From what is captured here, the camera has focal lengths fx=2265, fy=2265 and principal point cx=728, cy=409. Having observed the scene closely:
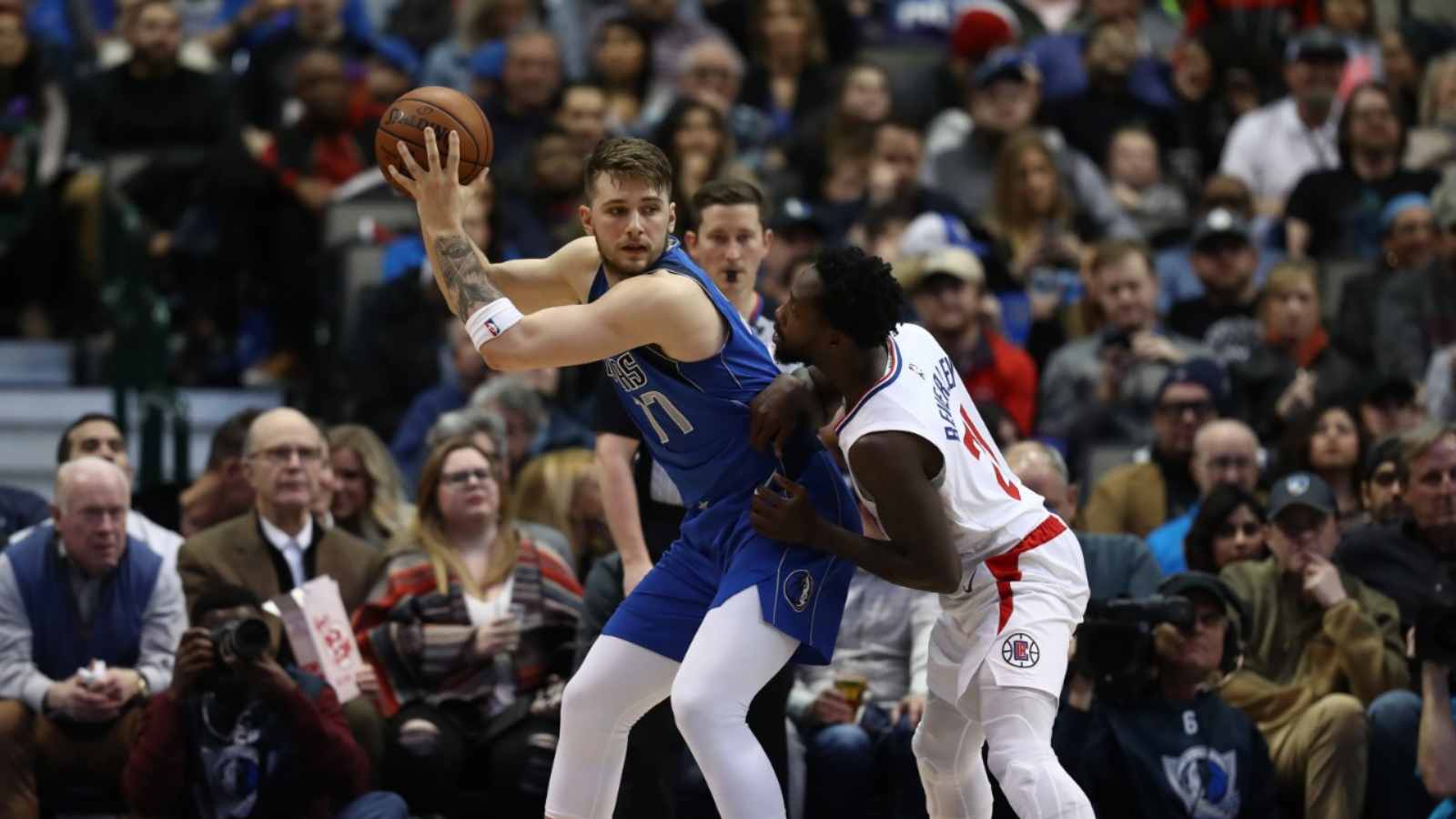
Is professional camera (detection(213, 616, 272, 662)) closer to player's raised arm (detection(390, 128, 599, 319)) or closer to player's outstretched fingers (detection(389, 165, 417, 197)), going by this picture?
player's raised arm (detection(390, 128, 599, 319))

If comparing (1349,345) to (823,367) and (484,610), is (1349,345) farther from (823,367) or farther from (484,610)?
(823,367)

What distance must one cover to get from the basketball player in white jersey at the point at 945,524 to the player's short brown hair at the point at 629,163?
50cm

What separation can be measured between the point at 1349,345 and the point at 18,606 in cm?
649

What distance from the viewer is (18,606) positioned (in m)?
8.15

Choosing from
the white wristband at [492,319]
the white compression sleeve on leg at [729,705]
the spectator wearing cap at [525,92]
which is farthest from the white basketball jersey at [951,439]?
the spectator wearing cap at [525,92]

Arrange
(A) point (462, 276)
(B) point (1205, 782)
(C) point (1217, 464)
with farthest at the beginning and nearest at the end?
(C) point (1217, 464) < (B) point (1205, 782) < (A) point (462, 276)

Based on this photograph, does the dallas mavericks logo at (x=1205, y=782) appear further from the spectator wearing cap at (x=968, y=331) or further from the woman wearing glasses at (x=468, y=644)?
the spectator wearing cap at (x=968, y=331)

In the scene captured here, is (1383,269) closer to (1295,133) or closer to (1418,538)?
(1295,133)

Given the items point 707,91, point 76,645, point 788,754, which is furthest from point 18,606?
point 707,91

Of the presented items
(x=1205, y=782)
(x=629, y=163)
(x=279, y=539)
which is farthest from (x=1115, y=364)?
(x=629, y=163)

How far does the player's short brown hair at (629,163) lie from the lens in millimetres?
6102

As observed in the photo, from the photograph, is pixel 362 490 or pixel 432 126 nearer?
pixel 432 126

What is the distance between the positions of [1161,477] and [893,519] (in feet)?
13.2

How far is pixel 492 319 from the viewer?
19.9 ft
